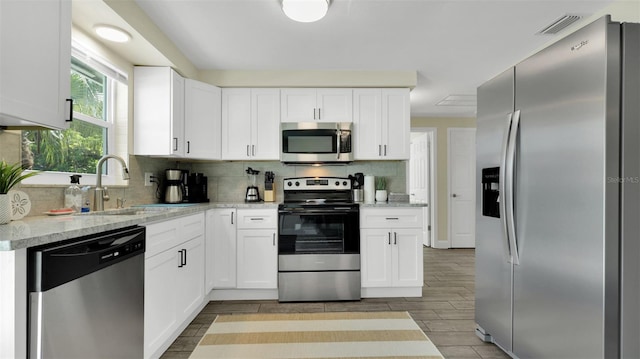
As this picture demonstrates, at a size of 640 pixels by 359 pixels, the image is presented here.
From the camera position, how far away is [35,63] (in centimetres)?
144

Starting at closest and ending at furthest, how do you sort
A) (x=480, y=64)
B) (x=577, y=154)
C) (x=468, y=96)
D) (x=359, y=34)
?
(x=577, y=154) < (x=359, y=34) < (x=480, y=64) < (x=468, y=96)

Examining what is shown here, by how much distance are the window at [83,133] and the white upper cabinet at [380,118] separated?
2.24 m

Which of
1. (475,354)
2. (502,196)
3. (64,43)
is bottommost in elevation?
(475,354)

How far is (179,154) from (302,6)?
1755mm

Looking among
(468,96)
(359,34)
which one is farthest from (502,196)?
(468,96)

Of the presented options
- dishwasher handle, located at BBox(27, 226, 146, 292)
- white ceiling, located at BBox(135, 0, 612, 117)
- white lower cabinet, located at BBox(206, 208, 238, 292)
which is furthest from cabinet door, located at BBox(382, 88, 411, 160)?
dishwasher handle, located at BBox(27, 226, 146, 292)

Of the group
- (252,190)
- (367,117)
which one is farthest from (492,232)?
(252,190)

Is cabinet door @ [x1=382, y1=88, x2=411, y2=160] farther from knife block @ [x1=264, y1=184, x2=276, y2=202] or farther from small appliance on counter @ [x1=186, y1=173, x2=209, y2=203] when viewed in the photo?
small appliance on counter @ [x1=186, y1=173, x2=209, y2=203]

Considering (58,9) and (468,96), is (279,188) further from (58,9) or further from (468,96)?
(468,96)

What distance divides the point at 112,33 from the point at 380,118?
98.1 inches

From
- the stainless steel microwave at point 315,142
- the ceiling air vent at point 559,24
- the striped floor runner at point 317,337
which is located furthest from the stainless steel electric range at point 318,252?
the ceiling air vent at point 559,24

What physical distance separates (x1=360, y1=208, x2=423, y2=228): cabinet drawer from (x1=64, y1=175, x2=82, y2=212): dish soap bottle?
2285mm

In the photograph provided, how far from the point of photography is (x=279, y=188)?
388cm

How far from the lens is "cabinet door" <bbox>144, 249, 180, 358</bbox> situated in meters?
1.92
